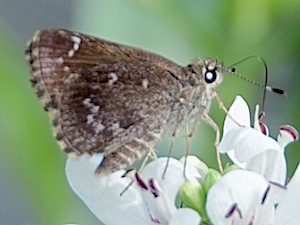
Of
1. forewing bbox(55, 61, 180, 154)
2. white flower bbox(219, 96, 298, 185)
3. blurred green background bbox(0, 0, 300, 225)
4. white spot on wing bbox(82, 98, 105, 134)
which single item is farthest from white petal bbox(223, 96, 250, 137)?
blurred green background bbox(0, 0, 300, 225)

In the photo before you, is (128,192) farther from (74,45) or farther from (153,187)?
(74,45)

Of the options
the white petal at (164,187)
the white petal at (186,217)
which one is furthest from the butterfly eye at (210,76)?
the white petal at (186,217)

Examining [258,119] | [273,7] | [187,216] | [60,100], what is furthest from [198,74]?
[273,7]

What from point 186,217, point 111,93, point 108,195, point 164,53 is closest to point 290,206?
point 186,217

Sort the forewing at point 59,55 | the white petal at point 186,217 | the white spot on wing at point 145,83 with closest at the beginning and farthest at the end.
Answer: the white petal at point 186,217 < the forewing at point 59,55 < the white spot on wing at point 145,83

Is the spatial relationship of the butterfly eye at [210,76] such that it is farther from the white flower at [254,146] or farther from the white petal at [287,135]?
the white petal at [287,135]

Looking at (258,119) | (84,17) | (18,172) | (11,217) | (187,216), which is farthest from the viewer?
(11,217)

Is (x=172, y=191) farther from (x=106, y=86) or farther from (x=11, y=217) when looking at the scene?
(x=11, y=217)
